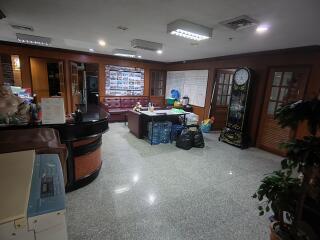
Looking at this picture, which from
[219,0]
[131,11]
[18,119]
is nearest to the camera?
[219,0]

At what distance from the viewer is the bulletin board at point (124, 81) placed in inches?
254

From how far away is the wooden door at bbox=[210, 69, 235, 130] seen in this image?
5.60 m

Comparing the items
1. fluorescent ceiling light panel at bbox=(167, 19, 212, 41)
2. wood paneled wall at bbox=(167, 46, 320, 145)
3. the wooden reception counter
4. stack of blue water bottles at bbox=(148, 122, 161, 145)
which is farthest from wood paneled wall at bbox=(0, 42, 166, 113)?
fluorescent ceiling light panel at bbox=(167, 19, 212, 41)

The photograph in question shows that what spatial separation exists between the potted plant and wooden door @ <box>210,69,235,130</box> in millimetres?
4505

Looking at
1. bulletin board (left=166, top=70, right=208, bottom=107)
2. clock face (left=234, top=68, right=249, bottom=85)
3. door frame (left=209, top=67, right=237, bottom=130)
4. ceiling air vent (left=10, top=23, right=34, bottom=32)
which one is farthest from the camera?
bulletin board (left=166, top=70, right=208, bottom=107)

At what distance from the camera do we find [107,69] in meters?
6.33

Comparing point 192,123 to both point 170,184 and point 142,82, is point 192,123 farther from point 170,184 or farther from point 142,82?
point 142,82

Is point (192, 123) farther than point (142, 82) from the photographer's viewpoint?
No

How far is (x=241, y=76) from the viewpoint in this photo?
4.48 meters

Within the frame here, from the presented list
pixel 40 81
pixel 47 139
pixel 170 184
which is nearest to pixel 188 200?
pixel 170 184

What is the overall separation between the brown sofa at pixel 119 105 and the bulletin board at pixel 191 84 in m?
1.56

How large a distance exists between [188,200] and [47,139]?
1.87 metres

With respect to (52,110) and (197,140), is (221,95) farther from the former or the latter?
(52,110)

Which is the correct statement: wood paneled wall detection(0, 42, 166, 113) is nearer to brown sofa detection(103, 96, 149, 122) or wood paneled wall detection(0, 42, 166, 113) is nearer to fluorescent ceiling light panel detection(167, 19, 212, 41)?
brown sofa detection(103, 96, 149, 122)
